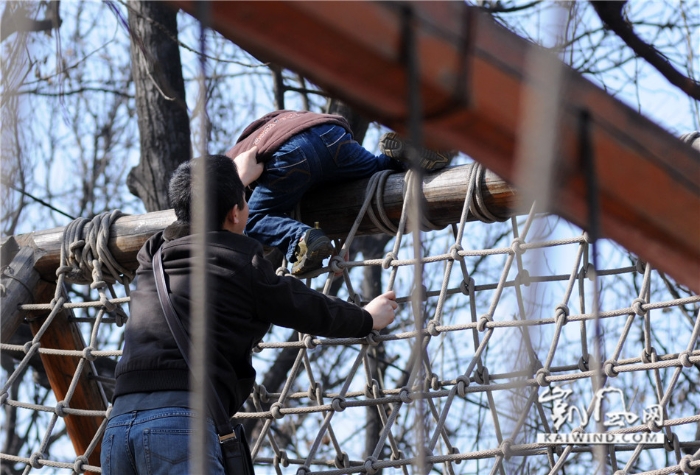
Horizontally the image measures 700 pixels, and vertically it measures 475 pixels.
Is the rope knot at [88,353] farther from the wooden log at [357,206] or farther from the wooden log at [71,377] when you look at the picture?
the wooden log at [357,206]

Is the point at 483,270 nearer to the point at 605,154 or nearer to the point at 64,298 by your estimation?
the point at 64,298

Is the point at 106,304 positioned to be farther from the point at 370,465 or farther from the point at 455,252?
the point at 455,252

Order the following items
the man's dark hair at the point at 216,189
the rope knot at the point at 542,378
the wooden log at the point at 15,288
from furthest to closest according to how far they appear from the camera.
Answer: the wooden log at the point at 15,288 → the man's dark hair at the point at 216,189 → the rope knot at the point at 542,378

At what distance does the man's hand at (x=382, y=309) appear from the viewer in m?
2.77

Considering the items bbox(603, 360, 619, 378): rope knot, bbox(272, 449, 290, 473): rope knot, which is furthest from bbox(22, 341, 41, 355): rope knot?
bbox(603, 360, 619, 378): rope knot

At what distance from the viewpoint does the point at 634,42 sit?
1383mm

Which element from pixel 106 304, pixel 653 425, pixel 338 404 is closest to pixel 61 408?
pixel 106 304

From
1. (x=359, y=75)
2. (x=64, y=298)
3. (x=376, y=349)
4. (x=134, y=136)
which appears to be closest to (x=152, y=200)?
(x=64, y=298)

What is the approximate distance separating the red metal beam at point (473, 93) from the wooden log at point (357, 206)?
4.85 ft

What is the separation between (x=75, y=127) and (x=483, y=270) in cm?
317

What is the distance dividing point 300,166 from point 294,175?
1.2 inches

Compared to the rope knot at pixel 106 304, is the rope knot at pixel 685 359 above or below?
below

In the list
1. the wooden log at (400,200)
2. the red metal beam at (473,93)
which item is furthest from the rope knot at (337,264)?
the red metal beam at (473,93)

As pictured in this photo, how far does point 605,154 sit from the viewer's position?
108 cm
